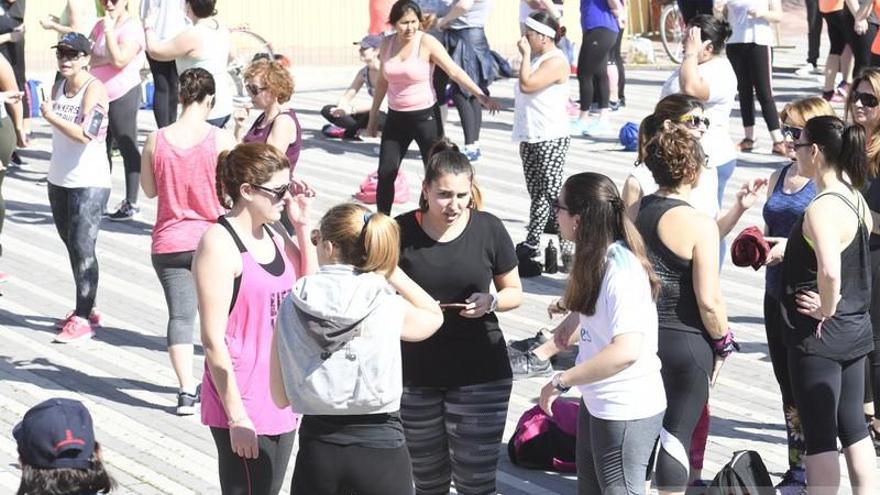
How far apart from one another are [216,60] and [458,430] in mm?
6163

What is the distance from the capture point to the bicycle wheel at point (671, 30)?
2177 centimetres

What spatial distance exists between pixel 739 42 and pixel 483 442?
30.0 ft

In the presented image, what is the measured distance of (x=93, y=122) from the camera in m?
9.52

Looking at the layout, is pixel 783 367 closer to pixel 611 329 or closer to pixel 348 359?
pixel 611 329

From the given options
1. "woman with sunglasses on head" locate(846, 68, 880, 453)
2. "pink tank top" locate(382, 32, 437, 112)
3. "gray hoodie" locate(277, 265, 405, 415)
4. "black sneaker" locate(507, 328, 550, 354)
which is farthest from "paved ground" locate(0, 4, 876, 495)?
"gray hoodie" locate(277, 265, 405, 415)

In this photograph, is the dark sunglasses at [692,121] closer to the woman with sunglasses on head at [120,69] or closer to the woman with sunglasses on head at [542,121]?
the woman with sunglasses on head at [542,121]

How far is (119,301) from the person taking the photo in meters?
10.6

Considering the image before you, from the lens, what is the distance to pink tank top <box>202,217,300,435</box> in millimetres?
5715

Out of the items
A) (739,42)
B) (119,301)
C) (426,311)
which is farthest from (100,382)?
(739,42)

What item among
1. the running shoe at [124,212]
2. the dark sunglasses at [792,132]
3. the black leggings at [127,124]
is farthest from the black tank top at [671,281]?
the running shoe at [124,212]

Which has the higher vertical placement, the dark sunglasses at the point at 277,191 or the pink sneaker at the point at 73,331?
the dark sunglasses at the point at 277,191

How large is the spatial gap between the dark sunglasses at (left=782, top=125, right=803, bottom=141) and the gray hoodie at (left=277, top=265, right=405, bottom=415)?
2.67 m

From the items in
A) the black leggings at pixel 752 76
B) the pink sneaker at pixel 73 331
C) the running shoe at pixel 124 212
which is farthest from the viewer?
the black leggings at pixel 752 76

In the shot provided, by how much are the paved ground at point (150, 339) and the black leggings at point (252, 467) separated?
171cm
